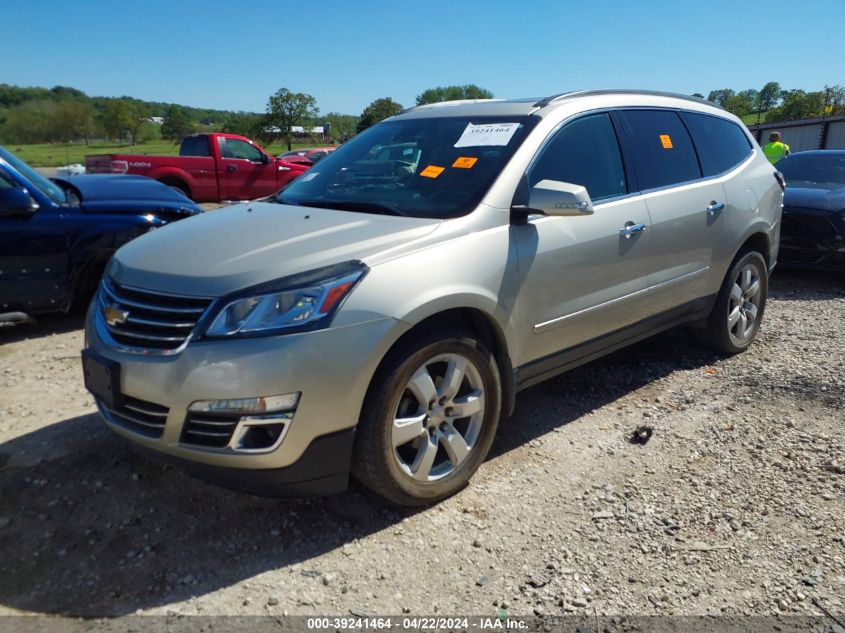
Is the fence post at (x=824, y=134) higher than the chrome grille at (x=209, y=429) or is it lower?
higher

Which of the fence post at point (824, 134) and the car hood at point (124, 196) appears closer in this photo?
the car hood at point (124, 196)

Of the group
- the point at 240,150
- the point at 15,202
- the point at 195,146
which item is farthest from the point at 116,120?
the point at 15,202

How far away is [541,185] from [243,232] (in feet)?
Answer: 4.64

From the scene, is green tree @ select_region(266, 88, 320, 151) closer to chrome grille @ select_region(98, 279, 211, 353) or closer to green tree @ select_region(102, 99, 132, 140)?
green tree @ select_region(102, 99, 132, 140)

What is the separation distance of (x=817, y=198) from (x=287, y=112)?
159 feet

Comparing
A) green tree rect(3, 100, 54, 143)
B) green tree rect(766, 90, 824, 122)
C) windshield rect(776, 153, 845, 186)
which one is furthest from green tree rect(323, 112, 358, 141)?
windshield rect(776, 153, 845, 186)

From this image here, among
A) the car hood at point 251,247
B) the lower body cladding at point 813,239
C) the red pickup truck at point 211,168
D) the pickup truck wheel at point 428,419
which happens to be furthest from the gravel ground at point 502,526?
the red pickup truck at point 211,168

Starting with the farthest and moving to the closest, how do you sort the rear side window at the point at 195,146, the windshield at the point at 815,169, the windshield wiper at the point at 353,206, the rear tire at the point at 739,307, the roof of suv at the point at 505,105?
the rear side window at the point at 195,146 → the windshield at the point at 815,169 → the rear tire at the point at 739,307 → the roof of suv at the point at 505,105 → the windshield wiper at the point at 353,206

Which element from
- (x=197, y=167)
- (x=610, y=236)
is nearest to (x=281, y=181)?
(x=197, y=167)

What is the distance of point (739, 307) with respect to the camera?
4.87 meters

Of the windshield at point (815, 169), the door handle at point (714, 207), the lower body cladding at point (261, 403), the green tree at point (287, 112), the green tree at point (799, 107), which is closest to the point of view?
the lower body cladding at point (261, 403)

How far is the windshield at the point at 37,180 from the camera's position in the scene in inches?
209

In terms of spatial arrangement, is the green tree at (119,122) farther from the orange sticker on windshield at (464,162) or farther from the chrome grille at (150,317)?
the chrome grille at (150,317)

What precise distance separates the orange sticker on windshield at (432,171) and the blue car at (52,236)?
10.4ft
